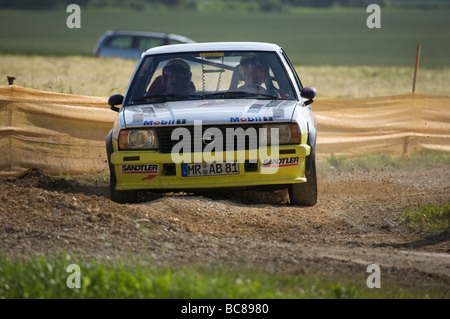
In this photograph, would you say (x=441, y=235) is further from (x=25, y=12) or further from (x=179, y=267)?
(x=25, y=12)

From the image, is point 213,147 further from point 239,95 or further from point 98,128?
point 98,128

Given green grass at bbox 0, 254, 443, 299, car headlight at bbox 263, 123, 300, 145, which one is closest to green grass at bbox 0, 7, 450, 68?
car headlight at bbox 263, 123, 300, 145

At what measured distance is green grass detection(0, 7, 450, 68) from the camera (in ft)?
193

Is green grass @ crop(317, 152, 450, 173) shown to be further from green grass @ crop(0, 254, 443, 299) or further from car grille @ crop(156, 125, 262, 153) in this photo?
green grass @ crop(0, 254, 443, 299)

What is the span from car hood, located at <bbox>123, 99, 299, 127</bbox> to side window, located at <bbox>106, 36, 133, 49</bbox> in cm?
2561

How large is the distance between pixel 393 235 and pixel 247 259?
223cm

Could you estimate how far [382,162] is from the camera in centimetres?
1185

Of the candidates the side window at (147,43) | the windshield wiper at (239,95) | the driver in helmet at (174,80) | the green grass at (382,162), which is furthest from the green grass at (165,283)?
the side window at (147,43)

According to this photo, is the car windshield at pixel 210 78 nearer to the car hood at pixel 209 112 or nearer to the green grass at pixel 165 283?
the car hood at pixel 209 112

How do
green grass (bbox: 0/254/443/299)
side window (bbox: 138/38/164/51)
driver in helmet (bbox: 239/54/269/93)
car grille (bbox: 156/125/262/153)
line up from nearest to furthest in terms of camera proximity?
green grass (bbox: 0/254/443/299) < car grille (bbox: 156/125/262/153) < driver in helmet (bbox: 239/54/269/93) < side window (bbox: 138/38/164/51)

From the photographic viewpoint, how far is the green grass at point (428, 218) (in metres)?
6.91

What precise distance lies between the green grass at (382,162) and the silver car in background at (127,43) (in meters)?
20.3
